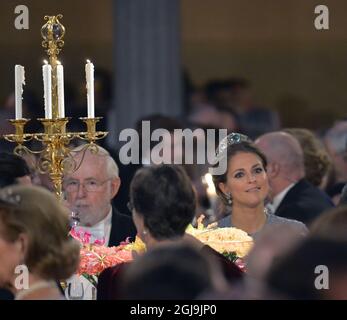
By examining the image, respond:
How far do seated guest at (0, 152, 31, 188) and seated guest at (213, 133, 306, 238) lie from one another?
3.40 feet

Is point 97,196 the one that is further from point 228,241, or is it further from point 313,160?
point 313,160

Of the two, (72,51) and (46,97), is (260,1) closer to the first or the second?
(72,51)

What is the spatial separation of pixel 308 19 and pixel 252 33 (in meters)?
1.62

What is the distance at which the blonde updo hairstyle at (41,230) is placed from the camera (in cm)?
638

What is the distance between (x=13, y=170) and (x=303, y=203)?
7.53ft

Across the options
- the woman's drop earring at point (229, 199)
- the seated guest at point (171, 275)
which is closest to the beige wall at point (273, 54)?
the woman's drop earring at point (229, 199)

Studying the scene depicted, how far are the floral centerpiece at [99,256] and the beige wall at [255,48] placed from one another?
11.3 m

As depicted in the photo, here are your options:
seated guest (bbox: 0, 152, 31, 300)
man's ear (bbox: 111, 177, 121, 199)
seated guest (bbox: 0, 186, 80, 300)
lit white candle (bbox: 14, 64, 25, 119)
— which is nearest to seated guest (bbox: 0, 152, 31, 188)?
seated guest (bbox: 0, 152, 31, 300)

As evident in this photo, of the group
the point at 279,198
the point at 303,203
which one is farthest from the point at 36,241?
the point at 279,198

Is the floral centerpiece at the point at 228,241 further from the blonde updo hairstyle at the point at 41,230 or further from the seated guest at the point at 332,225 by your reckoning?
the seated guest at the point at 332,225
